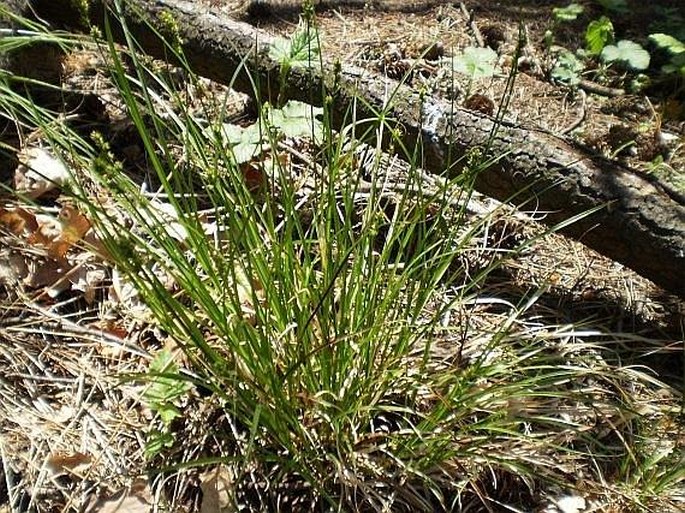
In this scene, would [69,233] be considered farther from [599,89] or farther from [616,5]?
[616,5]

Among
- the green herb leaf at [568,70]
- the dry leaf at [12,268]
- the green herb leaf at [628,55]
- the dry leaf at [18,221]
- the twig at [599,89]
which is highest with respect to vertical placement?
the green herb leaf at [628,55]

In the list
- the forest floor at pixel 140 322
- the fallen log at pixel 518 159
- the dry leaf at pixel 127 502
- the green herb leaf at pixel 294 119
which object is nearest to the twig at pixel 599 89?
the forest floor at pixel 140 322

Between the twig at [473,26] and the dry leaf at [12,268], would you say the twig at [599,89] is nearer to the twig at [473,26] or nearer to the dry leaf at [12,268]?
the twig at [473,26]

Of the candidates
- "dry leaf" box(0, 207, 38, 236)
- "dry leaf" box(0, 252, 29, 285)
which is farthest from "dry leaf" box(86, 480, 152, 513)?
"dry leaf" box(0, 207, 38, 236)

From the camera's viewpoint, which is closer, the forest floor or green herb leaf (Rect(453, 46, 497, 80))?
the forest floor

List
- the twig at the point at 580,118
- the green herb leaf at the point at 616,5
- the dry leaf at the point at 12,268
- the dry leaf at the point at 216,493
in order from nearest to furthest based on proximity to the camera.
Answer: the dry leaf at the point at 216,493 → the dry leaf at the point at 12,268 → the twig at the point at 580,118 → the green herb leaf at the point at 616,5

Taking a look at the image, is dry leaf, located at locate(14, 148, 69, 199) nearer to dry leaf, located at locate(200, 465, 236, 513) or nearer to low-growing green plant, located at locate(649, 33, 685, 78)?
dry leaf, located at locate(200, 465, 236, 513)

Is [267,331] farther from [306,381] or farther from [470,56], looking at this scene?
[470,56]
